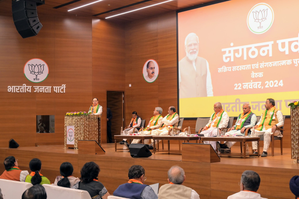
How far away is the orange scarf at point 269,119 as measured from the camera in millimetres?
6383

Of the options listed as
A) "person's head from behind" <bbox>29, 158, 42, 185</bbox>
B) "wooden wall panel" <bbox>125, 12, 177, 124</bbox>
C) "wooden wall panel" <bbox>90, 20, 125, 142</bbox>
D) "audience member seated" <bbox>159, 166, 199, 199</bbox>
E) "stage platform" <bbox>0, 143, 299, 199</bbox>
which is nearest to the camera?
"audience member seated" <bbox>159, 166, 199, 199</bbox>

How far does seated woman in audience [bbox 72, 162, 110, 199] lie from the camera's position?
3.15 metres

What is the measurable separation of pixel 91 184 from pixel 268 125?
13.9ft

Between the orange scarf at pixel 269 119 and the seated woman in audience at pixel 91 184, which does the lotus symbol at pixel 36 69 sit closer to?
the orange scarf at pixel 269 119

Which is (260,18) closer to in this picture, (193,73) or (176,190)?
(193,73)

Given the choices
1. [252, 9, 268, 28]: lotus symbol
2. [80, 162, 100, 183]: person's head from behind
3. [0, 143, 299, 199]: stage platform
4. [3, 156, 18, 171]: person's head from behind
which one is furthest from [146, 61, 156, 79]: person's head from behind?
[80, 162, 100, 183]: person's head from behind

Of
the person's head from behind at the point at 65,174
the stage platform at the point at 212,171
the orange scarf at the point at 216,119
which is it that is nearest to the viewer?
the person's head from behind at the point at 65,174

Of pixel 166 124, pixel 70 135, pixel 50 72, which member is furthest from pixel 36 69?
pixel 166 124

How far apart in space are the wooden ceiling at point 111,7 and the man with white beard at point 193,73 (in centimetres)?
95

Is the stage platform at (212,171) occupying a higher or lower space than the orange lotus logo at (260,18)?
lower

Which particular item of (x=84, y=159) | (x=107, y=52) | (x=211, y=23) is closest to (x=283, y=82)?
(x=211, y=23)

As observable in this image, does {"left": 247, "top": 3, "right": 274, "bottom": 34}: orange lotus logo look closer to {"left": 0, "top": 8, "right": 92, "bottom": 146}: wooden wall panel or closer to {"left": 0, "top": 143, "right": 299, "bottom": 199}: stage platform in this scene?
{"left": 0, "top": 143, "right": 299, "bottom": 199}: stage platform

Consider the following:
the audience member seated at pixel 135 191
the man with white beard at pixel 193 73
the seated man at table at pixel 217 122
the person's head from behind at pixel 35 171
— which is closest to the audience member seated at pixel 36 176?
the person's head from behind at pixel 35 171

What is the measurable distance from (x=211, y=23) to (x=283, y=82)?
8.46 ft
